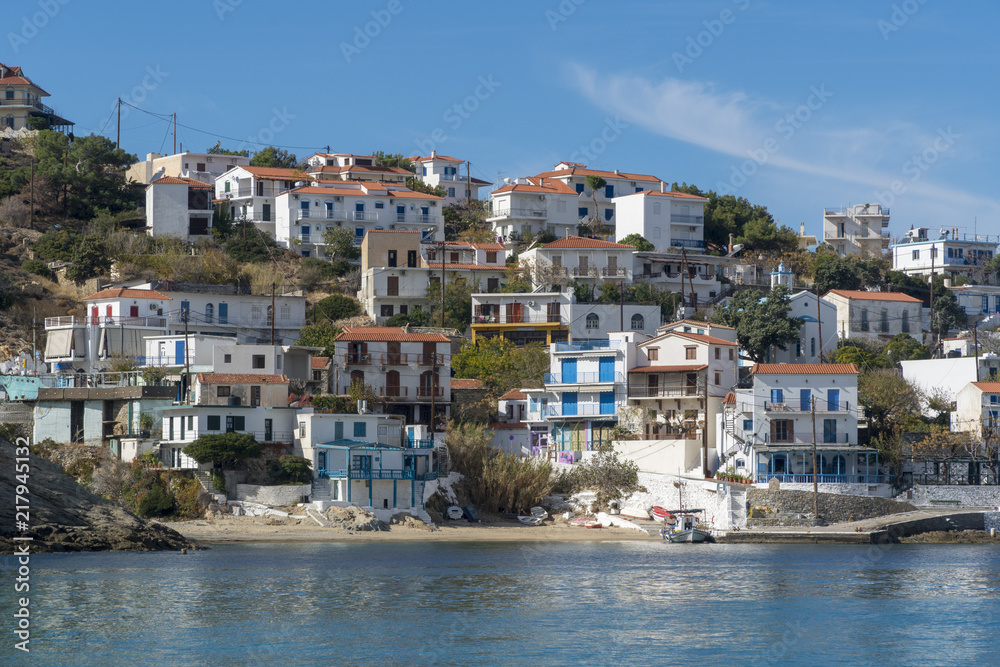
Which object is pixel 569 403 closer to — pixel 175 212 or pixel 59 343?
pixel 59 343

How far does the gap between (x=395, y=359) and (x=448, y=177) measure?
48.3 meters

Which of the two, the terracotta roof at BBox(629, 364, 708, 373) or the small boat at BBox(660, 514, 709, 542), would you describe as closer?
the small boat at BBox(660, 514, 709, 542)

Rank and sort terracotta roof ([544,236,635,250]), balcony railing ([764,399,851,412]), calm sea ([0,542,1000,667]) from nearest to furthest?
calm sea ([0,542,1000,667]), balcony railing ([764,399,851,412]), terracotta roof ([544,236,635,250])

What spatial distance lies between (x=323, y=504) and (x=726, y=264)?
4911cm

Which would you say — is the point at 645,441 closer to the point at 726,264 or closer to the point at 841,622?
the point at 841,622

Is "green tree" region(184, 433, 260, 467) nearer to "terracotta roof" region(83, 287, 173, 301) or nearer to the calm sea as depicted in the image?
the calm sea

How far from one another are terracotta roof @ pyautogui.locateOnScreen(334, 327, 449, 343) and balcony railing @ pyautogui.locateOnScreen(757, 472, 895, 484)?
20.1 m

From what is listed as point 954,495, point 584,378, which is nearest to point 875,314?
point 954,495

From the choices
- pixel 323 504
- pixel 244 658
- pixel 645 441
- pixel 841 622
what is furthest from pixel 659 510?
pixel 244 658

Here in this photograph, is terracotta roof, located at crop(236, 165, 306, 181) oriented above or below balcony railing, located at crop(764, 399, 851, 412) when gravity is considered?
above

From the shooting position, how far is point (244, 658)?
32.5 m

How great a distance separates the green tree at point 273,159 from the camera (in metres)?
116

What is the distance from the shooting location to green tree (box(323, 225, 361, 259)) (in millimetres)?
94875

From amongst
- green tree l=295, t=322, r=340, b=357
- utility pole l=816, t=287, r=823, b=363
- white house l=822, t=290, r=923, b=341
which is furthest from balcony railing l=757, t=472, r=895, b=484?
green tree l=295, t=322, r=340, b=357
